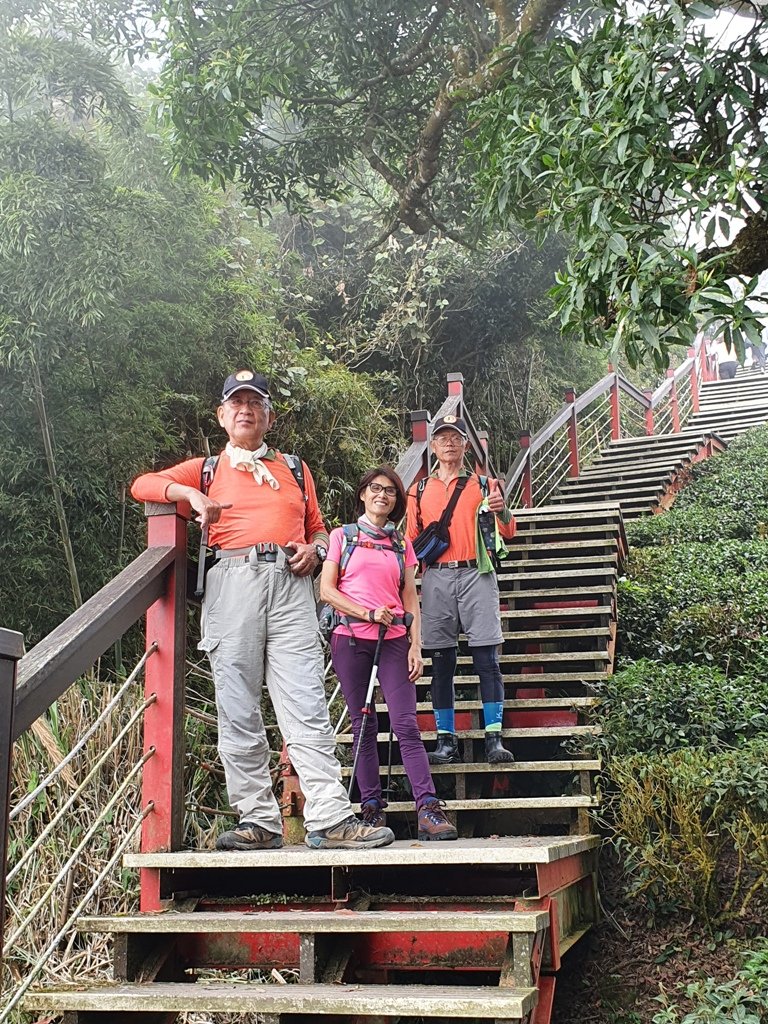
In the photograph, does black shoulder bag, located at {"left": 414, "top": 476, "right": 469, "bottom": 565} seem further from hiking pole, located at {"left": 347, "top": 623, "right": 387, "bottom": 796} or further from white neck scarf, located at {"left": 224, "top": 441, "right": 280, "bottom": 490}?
white neck scarf, located at {"left": 224, "top": 441, "right": 280, "bottom": 490}

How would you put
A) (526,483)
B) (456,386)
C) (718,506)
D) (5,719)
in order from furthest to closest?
(718,506)
(526,483)
(456,386)
(5,719)

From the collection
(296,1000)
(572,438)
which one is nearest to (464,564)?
(296,1000)

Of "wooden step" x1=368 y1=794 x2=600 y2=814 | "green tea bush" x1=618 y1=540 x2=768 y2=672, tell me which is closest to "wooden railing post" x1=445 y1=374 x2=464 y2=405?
"green tea bush" x1=618 y1=540 x2=768 y2=672

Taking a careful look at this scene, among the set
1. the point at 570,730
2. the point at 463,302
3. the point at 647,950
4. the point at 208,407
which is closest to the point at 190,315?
the point at 208,407

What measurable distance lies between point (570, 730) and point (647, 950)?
1158 mm

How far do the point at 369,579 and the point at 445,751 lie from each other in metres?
1.30

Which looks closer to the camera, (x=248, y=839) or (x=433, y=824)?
(x=248, y=839)

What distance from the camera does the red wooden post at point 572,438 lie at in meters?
12.6

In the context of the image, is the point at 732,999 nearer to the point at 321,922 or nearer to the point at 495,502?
the point at 321,922

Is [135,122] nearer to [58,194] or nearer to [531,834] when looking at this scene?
[58,194]

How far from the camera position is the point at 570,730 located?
5203mm

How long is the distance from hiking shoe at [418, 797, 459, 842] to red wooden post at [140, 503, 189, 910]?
94cm

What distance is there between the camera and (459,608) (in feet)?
17.3

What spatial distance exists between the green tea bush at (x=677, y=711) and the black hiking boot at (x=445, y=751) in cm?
80
